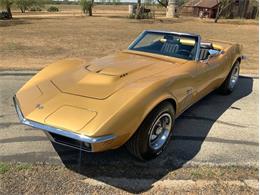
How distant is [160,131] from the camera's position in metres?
3.37

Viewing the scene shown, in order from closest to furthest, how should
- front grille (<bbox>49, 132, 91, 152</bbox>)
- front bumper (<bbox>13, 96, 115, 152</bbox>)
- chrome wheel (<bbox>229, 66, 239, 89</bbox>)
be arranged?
front bumper (<bbox>13, 96, 115, 152</bbox>), front grille (<bbox>49, 132, 91, 152</bbox>), chrome wheel (<bbox>229, 66, 239, 89</bbox>)

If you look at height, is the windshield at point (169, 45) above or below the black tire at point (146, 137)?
above

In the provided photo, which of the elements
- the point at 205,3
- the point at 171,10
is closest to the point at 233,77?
the point at 171,10

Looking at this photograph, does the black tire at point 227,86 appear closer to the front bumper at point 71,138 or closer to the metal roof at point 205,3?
the front bumper at point 71,138

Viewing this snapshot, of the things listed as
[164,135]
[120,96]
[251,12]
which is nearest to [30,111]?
[120,96]

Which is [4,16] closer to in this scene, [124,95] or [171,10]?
[171,10]

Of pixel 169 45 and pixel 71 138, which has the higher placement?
pixel 169 45

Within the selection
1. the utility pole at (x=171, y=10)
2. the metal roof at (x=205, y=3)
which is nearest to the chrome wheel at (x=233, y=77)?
the utility pole at (x=171, y=10)

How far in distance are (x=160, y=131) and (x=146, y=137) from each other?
0.45m

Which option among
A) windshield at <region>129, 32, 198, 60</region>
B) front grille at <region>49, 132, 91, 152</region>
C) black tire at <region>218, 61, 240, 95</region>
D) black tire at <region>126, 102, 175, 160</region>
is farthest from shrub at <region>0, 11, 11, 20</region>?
black tire at <region>126, 102, 175, 160</region>

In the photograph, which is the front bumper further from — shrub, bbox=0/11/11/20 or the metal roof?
the metal roof

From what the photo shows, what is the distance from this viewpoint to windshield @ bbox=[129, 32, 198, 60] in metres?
4.28

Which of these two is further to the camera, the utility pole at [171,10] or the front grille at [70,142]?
the utility pole at [171,10]

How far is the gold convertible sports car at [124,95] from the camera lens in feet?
8.64
